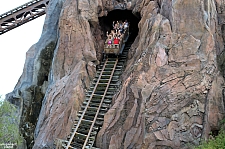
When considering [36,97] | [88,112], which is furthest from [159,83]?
[36,97]

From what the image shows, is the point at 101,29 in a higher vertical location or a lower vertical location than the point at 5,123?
higher

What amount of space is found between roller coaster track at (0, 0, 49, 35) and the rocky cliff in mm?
9087

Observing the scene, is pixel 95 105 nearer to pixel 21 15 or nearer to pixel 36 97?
pixel 36 97

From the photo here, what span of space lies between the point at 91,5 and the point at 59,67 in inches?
127

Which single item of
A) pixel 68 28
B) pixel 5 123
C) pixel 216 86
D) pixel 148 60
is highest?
pixel 68 28

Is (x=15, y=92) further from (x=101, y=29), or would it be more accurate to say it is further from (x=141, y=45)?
(x=141, y=45)

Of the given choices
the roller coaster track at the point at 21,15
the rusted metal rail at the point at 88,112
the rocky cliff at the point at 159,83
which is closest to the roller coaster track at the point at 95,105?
the rusted metal rail at the point at 88,112

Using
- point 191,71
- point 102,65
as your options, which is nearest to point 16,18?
point 102,65

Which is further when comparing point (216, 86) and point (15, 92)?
point (15, 92)

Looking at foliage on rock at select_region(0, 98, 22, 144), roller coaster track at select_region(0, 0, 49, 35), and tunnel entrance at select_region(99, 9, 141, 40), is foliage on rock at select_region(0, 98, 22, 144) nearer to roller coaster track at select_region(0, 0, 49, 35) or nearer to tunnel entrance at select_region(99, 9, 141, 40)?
tunnel entrance at select_region(99, 9, 141, 40)

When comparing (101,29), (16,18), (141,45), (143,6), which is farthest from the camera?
(16,18)

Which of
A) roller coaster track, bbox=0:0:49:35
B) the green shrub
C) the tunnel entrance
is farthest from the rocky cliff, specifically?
roller coaster track, bbox=0:0:49:35

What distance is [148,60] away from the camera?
9.69 m

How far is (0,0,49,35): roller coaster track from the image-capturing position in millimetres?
20312
